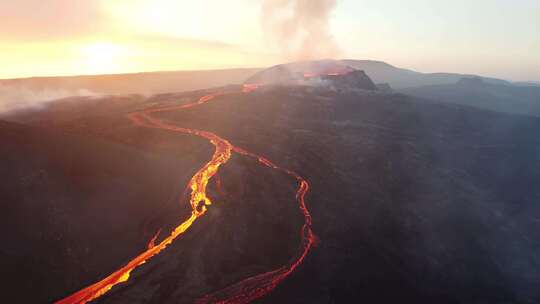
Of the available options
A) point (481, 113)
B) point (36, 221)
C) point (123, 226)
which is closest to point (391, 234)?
point (123, 226)

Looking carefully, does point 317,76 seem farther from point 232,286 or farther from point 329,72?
point 232,286

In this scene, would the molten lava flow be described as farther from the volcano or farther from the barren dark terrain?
the volcano

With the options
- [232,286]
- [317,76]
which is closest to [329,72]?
[317,76]

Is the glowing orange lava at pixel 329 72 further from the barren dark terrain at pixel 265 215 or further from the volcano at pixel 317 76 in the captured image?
the barren dark terrain at pixel 265 215

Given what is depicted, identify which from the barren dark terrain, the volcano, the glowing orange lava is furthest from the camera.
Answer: the glowing orange lava

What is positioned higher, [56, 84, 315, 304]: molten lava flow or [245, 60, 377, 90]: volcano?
[245, 60, 377, 90]: volcano

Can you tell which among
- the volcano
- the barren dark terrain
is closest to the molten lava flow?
the barren dark terrain

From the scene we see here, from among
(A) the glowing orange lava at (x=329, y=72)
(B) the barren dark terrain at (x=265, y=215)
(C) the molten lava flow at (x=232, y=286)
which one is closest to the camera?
(C) the molten lava flow at (x=232, y=286)

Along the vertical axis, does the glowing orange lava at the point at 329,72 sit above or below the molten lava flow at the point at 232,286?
above

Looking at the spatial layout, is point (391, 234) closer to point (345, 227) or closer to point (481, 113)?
point (345, 227)

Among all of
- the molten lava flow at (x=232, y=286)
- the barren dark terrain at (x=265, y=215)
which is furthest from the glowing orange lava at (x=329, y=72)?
the molten lava flow at (x=232, y=286)
